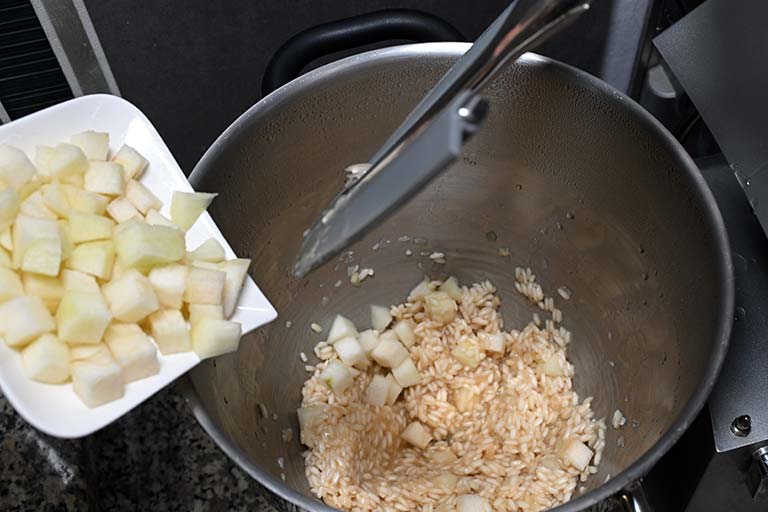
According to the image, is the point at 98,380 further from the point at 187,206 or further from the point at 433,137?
the point at 433,137

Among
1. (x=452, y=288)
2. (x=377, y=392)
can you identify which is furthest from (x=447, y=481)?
(x=452, y=288)

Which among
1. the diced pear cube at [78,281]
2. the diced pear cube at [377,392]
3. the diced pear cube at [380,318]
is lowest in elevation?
the diced pear cube at [377,392]

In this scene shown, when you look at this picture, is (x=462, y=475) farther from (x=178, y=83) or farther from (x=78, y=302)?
(x=178, y=83)

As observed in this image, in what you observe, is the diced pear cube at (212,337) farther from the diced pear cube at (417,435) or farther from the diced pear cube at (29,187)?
the diced pear cube at (417,435)

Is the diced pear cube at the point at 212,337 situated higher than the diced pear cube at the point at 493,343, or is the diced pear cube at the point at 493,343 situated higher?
the diced pear cube at the point at 212,337

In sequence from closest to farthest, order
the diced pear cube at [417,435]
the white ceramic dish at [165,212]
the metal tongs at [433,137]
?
1. the metal tongs at [433,137]
2. the white ceramic dish at [165,212]
3. the diced pear cube at [417,435]

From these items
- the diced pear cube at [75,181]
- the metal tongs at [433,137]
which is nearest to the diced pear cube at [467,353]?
the metal tongs at [433,137]

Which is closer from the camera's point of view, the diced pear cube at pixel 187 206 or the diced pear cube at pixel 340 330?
the diced pear cube at pixel 187 206

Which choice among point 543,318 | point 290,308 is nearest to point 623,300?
point 543,318
